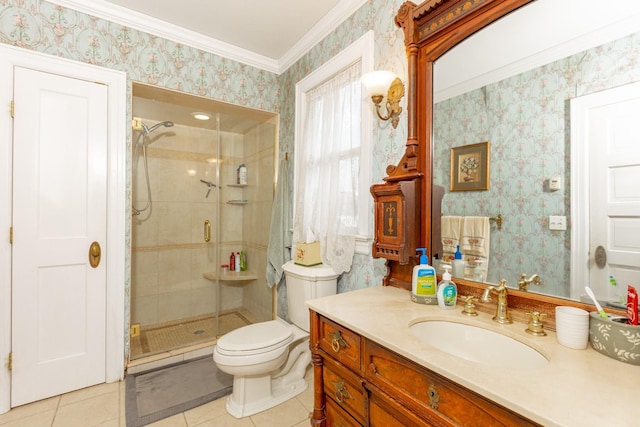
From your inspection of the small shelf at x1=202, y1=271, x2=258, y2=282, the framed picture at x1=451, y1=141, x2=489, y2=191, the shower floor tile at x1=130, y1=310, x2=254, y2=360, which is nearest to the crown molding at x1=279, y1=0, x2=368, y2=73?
the framed picture at x1=451, y1=141, x2=489, y2=191

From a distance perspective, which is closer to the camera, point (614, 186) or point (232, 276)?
point (614, 186)

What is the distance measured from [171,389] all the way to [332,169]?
185 cm

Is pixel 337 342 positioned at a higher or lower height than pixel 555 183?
lower

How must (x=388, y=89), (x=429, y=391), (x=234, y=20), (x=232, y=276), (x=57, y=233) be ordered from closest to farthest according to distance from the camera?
(x=429, y=391) → (x=388, y=89) → (x=57, y=233) → (x=234, y=20) → (x=232, y=276)

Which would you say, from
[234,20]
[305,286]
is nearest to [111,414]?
[305,286]

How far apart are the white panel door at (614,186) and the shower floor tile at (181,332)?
2.69 meters

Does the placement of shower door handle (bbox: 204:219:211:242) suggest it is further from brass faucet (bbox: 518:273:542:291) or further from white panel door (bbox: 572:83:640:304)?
white panel door (bbox: 572:83:640:304)

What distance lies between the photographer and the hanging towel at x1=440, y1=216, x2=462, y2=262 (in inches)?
51.9

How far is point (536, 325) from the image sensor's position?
3.14 feet

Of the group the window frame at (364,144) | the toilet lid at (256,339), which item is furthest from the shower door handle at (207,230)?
the window frame at (364,144)

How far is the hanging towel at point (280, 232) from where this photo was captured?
2.55 metres

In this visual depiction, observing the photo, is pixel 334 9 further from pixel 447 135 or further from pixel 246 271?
pixel 246 271

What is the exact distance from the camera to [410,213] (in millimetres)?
1414

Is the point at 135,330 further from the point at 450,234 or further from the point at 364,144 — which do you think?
the point at 450,234
